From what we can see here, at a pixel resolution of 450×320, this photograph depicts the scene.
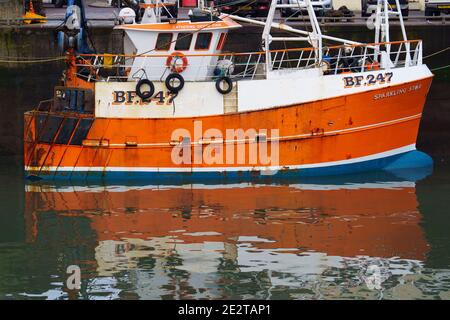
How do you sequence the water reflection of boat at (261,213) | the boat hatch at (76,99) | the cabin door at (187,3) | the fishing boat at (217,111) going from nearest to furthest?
1. the water reflection of boat at (261,213)
2. the fishing boat at (217,111)
3. the boat hatch at (76,99)
4. the cabin door at (187,3)

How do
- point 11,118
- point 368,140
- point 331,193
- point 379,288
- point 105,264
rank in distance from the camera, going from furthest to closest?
point 11,118 < point 368,140 < point 331,193 < point 105,264 < point 379,288

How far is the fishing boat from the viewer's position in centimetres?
2767

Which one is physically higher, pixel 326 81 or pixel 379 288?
pixel 326 81

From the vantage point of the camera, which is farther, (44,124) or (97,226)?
(44,124)

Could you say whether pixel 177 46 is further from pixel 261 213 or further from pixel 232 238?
pixel 232 238

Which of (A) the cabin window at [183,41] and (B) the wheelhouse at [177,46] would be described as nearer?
(B) the wheelhouse at [177,46]

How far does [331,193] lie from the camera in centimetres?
2648

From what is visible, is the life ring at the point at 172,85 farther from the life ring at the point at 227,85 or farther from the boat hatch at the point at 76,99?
the boat hatch at the point at 76,99

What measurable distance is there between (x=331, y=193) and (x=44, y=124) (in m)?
7.04

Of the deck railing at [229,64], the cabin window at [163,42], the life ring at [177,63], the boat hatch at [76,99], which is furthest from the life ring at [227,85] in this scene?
the boat hatch at [76,99]

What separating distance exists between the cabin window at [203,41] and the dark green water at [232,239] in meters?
3.56

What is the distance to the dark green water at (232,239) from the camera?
1970 centimetres

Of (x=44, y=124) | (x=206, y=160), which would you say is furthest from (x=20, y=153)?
(x=206, y=160)
